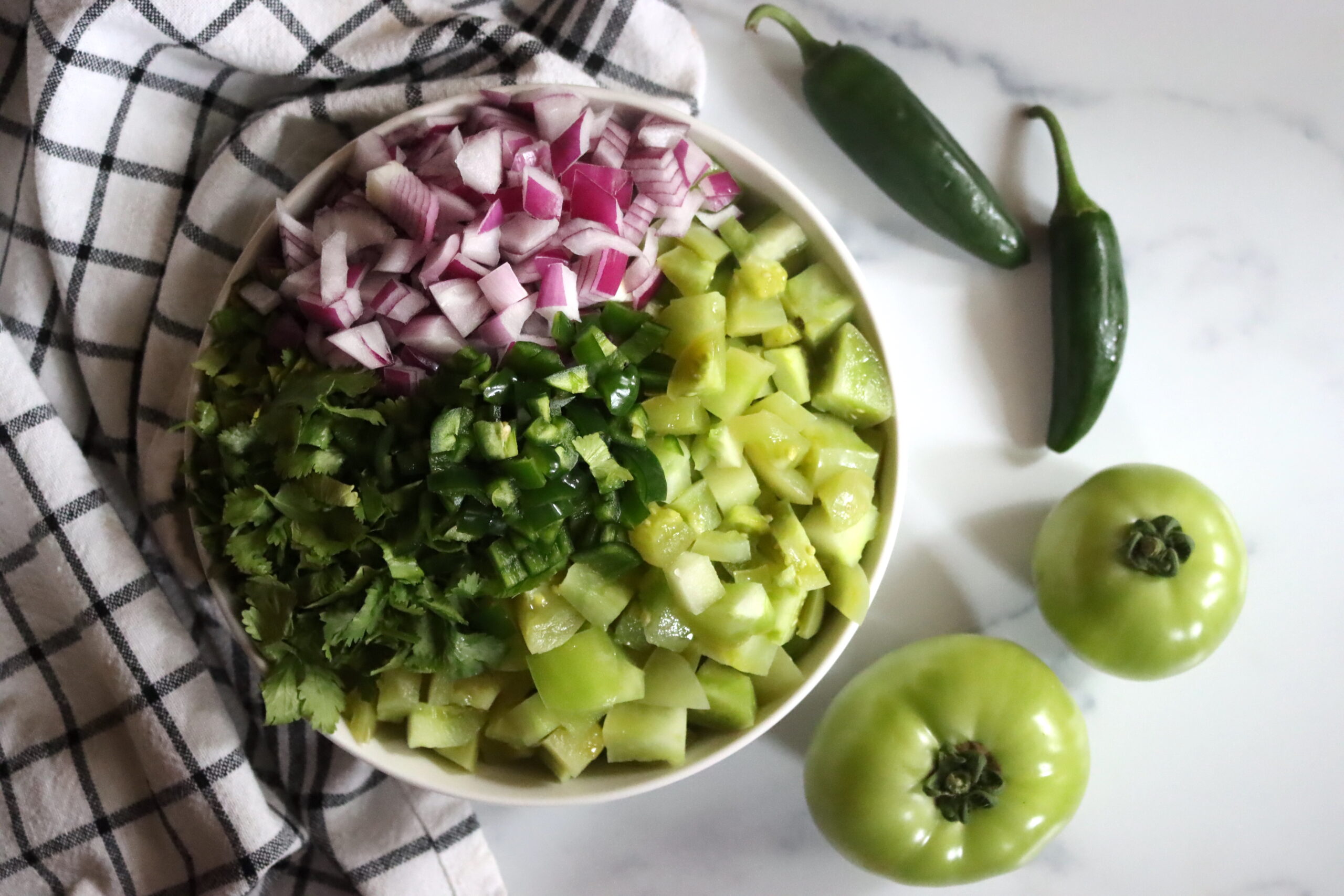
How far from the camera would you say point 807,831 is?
1702mm

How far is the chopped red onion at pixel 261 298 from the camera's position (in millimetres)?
1387

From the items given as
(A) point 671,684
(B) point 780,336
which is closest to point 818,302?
(B) point 780,336

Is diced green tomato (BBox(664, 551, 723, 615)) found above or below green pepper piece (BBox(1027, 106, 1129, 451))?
below

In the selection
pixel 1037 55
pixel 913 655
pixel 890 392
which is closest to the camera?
pixel 890 392

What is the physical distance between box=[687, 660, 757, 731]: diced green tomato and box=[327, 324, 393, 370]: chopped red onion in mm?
642

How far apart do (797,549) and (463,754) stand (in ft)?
1.94

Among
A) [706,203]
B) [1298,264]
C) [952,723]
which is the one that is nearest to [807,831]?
[952,723]

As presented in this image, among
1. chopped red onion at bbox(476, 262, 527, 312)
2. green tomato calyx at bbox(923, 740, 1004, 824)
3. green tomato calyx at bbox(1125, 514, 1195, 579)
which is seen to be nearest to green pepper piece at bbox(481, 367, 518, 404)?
chopped red onion at bbox(476, 262, 527, 312)

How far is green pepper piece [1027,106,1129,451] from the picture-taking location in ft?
5.21

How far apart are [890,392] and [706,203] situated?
15.8 inches

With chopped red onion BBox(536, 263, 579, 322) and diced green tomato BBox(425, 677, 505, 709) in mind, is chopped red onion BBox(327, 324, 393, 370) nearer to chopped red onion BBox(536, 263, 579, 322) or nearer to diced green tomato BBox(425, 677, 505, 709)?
chopped red onion BBox(536, 263, 579, 322)

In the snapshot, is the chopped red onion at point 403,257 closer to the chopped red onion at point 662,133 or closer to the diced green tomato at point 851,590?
the chopped red onion at point 662,133

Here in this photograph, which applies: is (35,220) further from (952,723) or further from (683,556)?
(952,723)

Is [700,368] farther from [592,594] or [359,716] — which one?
[359,716]
